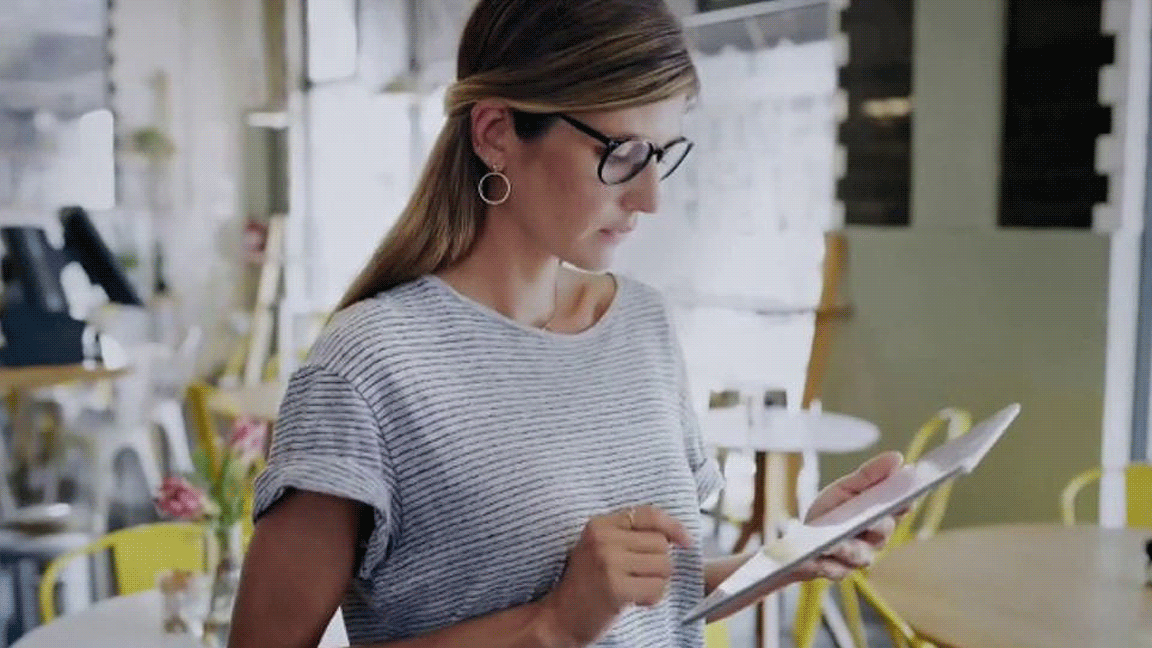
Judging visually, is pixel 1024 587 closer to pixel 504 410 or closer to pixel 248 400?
pixel 504 410

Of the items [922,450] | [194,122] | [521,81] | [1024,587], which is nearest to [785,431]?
Answer: [922,450]

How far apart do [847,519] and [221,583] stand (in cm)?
121

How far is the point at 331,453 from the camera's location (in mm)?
911

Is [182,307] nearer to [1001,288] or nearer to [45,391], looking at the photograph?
[45,391]

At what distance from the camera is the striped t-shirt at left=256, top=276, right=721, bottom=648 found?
0.93m

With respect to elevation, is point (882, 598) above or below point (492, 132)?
below

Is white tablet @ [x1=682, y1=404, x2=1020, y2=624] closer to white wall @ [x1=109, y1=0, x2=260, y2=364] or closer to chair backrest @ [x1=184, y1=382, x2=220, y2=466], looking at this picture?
chair backrest @ [x1=184, y1=382, x2=220, y2=466]

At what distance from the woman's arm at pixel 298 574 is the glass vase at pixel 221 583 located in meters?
1.05

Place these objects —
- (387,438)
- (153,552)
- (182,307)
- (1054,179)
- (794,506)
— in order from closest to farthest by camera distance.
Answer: (387,438) → (153,552) → (1054,179) → (182,307) → (794,506)

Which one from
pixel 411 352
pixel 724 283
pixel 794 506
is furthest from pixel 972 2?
pixel 411 352

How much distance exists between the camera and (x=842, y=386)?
4.36m

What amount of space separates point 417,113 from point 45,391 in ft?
4.64

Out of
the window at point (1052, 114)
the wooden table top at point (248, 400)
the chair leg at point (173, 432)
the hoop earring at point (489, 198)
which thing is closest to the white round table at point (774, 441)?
the window at point (1052, 114)

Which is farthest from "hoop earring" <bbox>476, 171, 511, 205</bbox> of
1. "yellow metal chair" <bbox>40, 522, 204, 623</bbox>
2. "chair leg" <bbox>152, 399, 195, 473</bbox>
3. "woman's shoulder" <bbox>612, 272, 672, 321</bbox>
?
"chair leg" <bbox>152, 399, 195, 473</bbox>
